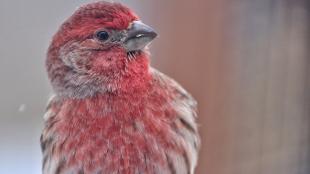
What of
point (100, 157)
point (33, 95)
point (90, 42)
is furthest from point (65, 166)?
point (33, 95)

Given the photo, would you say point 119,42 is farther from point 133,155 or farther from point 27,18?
point 27,18

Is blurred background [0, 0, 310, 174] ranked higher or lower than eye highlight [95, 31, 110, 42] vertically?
lower

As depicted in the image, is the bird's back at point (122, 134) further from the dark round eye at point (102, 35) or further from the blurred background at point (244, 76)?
the blurred background at point (244, 76)

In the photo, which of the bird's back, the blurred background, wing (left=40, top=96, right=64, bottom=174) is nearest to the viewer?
the bird's back

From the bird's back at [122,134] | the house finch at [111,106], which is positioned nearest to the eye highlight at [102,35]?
the house finch at [111,106]

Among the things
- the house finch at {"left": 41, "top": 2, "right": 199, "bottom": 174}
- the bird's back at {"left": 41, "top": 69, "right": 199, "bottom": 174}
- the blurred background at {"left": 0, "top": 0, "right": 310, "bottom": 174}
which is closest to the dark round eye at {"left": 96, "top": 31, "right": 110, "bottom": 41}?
the house finch at {"left": 41, "top": 2, "right": 199, "bottom": 174}

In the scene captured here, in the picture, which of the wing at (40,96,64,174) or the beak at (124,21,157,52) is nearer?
the beak at (124,21,157,52)

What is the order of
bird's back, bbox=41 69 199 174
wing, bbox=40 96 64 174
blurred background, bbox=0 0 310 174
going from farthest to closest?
blurred background, bbox=0 0 310 174 < wing, bbox=40 96 64 174 < bird's back, bbox=41 69 199 174

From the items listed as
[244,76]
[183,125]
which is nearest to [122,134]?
[183,125]

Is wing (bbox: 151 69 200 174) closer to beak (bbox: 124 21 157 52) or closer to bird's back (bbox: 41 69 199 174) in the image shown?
bird's back (bbox: 41 69 199 174)

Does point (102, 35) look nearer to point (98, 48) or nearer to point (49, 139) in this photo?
point (98, 48)
